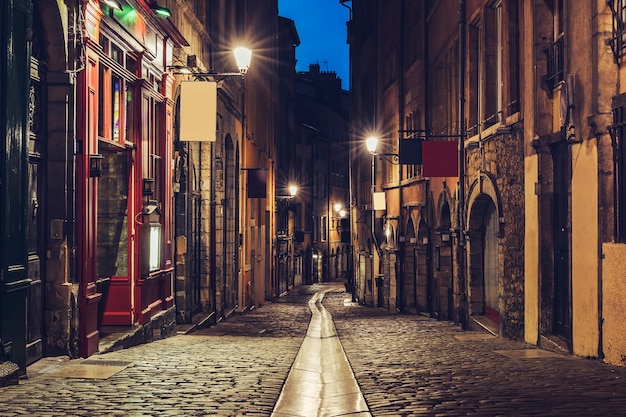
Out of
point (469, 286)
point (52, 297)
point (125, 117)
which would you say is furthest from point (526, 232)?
point (52, 297)

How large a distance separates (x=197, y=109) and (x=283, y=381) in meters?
6.66

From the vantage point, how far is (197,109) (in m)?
14.2

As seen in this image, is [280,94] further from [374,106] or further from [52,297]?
[52,297]

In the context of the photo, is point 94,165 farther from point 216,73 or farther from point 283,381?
point 216,73

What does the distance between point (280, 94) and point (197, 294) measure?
103 ft

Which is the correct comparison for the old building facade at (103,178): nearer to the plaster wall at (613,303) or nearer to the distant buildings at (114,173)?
the distant buildings at (114,173)

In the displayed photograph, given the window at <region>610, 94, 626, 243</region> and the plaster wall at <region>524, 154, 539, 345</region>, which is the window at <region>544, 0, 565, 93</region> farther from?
the window at <region>610, 94, 626, 243</region>

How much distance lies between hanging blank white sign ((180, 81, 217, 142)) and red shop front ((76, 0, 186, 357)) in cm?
48

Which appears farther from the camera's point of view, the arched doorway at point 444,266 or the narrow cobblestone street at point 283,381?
the arched doorway at point 444,266

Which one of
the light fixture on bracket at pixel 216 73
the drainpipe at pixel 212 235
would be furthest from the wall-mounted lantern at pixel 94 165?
the drainpipe at pixel 212 235

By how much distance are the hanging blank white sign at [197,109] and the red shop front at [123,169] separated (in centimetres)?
48

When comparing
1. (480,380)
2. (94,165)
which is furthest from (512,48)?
(94,165)

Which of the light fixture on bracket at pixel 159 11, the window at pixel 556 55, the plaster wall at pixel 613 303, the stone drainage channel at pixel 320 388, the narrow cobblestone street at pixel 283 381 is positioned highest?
the light fixture on bracket at pixel 159 11

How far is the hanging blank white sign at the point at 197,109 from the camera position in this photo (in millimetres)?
14078
